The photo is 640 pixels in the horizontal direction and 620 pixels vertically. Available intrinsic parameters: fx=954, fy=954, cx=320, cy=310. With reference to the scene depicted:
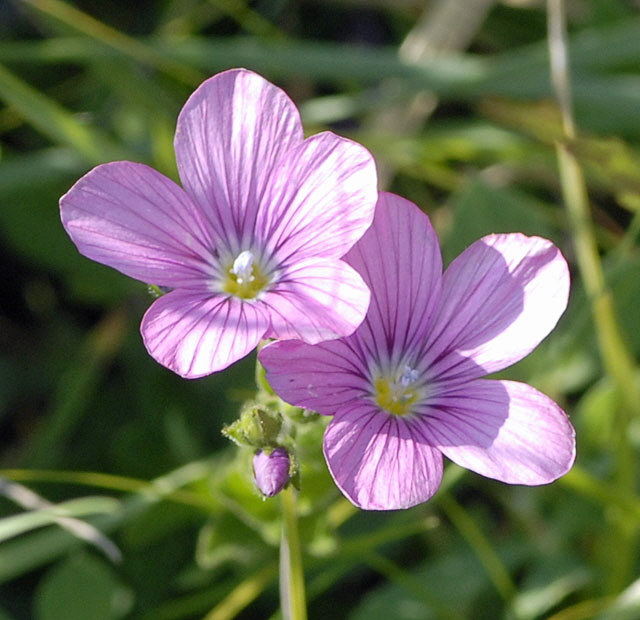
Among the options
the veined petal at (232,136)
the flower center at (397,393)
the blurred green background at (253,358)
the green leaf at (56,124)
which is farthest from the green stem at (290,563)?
the green leaf at (56,124)

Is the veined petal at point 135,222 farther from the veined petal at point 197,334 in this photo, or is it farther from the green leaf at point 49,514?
the green leaf at point 49,514

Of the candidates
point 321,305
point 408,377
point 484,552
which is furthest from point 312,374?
point 484,552

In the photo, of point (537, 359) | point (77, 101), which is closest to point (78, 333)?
point (77, 101)

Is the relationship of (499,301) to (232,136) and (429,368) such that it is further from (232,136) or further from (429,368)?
(232,136)

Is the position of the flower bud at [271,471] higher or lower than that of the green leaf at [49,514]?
lower

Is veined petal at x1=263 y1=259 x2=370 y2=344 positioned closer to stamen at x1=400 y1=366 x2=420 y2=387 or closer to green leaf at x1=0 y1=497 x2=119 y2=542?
stamen at x1=400 y1=366 x2=420 y2=387

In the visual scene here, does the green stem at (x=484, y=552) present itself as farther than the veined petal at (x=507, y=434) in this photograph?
Yes

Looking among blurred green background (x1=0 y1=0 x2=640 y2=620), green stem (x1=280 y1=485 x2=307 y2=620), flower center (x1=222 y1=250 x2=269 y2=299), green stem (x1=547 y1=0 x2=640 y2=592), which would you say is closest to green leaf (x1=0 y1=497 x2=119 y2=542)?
blurred green background (x1=0 y1=0 x2=640 y2=620)
